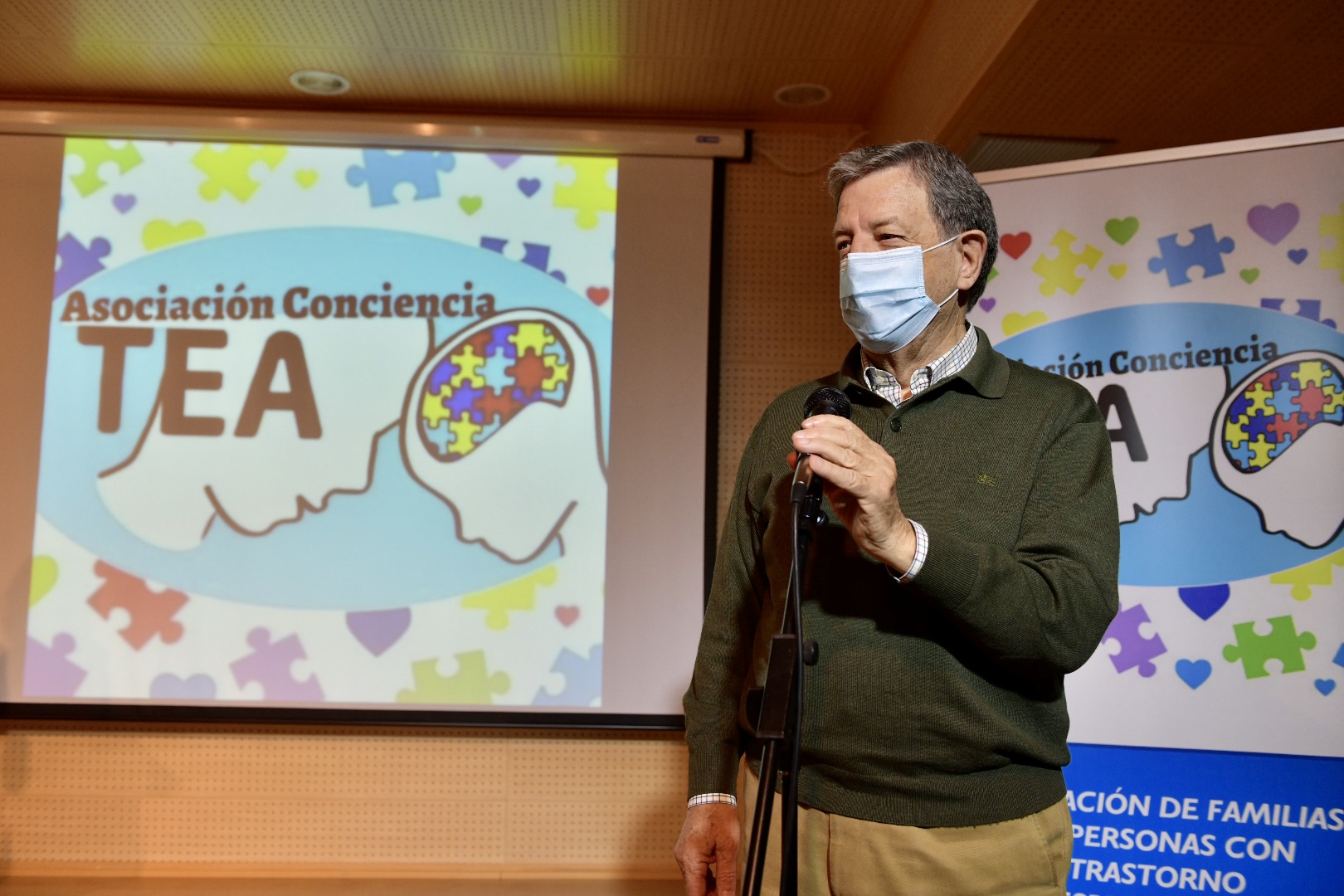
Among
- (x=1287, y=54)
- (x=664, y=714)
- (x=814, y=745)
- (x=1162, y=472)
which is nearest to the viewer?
(x=814, y=745)

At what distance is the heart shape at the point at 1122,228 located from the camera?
7.98 feet

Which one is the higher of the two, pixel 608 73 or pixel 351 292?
pixel 608 73

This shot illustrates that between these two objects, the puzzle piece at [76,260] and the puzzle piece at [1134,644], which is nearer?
the puzzle piece at [1134,644]

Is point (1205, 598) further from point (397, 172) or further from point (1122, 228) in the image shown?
point (397, 172)

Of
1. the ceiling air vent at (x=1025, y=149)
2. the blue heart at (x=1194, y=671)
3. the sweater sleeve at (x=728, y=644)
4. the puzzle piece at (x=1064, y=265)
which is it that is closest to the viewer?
the sweater sleeve at (x=728, y=644)

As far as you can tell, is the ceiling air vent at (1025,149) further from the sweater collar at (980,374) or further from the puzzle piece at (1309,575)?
the sweater collar at (980,374)

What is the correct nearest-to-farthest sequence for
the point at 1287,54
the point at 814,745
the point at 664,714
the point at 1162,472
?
the point at 814,745 → the point at 1162,472 → the point at 1287,54 → the point at 664,714

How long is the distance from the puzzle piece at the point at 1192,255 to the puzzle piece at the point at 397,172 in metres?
2.32

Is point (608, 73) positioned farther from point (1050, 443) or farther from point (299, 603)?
point (1050, 443)

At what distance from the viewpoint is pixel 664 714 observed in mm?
3484

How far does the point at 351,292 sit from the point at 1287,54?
2.86m

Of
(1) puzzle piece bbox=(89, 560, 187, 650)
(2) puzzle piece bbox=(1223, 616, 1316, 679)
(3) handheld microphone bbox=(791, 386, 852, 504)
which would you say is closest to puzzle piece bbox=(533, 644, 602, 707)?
(1) puzzle piece bbox=(89, 560, 187, 650)

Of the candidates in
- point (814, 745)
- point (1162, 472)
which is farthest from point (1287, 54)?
point (814, 745)

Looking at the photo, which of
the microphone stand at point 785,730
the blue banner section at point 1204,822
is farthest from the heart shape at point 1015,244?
the microphone stand at point 785,730
